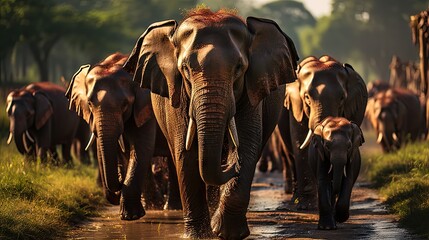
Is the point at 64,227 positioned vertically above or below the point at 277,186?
above

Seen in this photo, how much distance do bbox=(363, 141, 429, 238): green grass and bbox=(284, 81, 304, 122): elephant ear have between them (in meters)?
1.58

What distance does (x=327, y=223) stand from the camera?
11.5m

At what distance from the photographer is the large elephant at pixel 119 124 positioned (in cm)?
1221

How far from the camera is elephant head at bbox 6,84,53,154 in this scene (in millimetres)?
18344

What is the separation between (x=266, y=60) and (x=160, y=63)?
951 millimetres

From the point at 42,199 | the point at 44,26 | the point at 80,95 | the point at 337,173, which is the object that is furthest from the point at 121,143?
the point at 44,26

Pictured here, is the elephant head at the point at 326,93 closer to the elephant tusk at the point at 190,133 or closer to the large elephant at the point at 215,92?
Result: the large elephant at the point at 215,92

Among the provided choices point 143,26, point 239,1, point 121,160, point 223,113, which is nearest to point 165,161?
point 121,160

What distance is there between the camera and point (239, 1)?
151875 millimetres

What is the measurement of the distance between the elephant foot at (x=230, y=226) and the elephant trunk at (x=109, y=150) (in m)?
2.56

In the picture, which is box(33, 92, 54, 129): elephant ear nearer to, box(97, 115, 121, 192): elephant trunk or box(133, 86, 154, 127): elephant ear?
box(133, 86, 154, 127): elephant ear

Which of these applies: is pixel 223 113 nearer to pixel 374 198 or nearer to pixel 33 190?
pixel 33 190

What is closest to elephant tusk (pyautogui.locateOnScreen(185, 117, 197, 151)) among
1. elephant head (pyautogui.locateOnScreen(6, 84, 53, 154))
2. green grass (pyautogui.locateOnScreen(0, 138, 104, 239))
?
green grass (pyautogui.locateOnScreen(0, 138, 104, 239))

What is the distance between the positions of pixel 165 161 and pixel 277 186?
3505 mm
